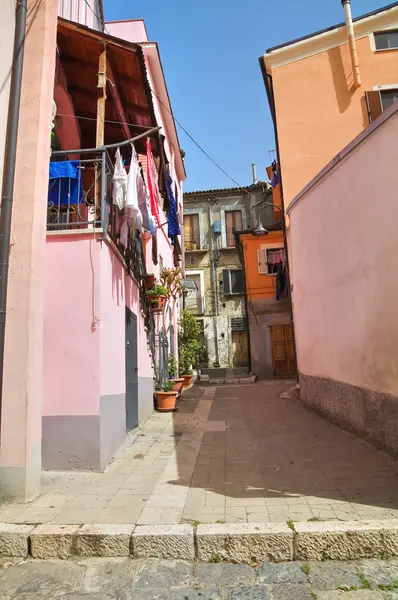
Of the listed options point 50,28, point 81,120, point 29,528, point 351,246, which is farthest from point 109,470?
point 81,120

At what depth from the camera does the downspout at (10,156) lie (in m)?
4.07

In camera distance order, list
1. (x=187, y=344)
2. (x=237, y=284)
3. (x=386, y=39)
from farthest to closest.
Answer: (x=237, y=284), (x=187, y=344), (x=386, y=39)

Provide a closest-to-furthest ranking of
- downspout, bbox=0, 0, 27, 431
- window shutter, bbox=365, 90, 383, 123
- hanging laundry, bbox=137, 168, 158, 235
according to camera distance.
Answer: downspout, bbox=0, 0, 27, 431 < hanging laundry, bbox=137, 168, 158, 235 < window shutter, bbox=365, 90, 383, 123

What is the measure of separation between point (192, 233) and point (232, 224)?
270 cm

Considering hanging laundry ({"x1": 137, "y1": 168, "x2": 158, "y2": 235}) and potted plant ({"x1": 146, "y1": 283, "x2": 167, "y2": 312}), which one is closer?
hanging laundry ({"x1": 137, "y1": 168, "x2": 158, "y2": 235})

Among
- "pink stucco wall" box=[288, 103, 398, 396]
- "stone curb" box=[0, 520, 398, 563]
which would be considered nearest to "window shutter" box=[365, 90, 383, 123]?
"pink stucco wall" box=[288, 103, 398, 396]

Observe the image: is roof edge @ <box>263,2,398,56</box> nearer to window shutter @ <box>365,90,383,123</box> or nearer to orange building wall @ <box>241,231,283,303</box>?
window shutter @ <box>365,90,383,123</box>

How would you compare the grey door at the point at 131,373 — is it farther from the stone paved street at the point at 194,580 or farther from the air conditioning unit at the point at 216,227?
the air conditioning unit at the point at 216,227

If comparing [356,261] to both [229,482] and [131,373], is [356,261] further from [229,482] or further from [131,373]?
[131,373]

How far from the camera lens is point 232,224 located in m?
25.3

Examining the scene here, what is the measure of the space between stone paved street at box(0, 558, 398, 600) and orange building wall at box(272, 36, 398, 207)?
33.0ft

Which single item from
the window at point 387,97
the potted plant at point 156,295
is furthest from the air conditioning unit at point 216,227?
the potted plant at point 156,295

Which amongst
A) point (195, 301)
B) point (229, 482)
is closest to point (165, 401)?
point (229, 482)

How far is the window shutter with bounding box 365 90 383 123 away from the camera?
1144cm
